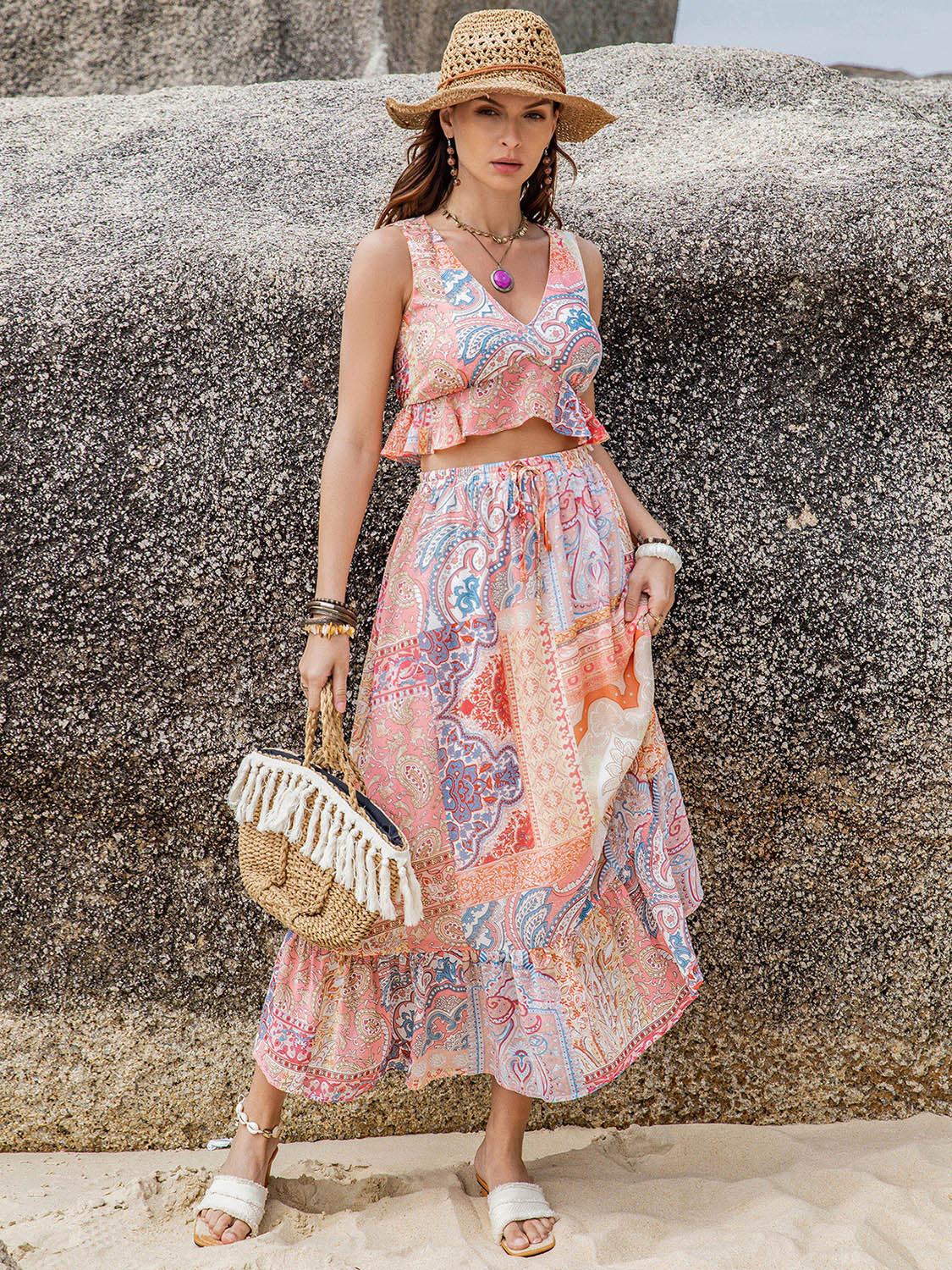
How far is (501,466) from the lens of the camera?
1.91 meters

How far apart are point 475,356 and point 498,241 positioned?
291 mm

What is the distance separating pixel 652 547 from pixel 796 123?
1253mm

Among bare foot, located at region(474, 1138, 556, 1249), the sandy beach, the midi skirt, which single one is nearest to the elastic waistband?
the midi skirt

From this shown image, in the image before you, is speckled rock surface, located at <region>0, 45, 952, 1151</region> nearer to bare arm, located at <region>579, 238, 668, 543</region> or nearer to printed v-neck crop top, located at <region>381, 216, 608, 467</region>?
bare arm, located at <region>579, 238, 668, 543</region>

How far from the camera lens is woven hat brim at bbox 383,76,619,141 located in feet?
5.89

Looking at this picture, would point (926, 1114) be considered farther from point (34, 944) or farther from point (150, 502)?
point (150, 502)

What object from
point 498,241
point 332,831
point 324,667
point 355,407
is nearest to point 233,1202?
point 332,831

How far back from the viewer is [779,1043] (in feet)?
7.78

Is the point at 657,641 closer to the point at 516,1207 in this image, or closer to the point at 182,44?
the point at 516,1207

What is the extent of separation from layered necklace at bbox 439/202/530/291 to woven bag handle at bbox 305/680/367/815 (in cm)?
77

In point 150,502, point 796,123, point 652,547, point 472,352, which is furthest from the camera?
point 796,123

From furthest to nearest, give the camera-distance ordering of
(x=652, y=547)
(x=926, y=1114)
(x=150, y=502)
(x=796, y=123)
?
(x=796, y=123)
(x=926, y=1114)
(x=150, y=502)
(x=652, y=547)

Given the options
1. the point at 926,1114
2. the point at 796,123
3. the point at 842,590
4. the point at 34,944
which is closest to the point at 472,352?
the point at 842,590

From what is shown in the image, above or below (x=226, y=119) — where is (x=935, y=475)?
below
